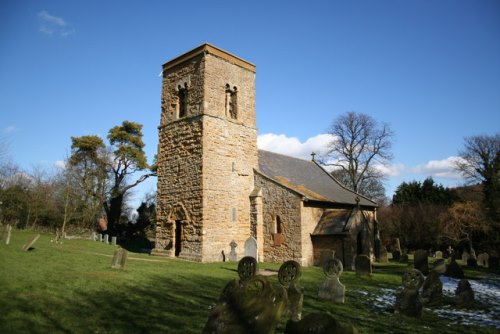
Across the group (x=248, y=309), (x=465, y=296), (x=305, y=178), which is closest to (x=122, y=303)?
(x=248, y=309)

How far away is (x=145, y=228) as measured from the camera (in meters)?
39.2

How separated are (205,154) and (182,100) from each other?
15.8 ft

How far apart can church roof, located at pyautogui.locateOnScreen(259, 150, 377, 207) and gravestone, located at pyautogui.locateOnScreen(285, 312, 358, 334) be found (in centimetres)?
1552

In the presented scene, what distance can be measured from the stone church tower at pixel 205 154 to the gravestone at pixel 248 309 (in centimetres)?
1370

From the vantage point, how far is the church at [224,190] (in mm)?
18750

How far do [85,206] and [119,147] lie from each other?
26.0ft

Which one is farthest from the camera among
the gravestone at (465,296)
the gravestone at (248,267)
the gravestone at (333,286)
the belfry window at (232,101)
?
the belfry window at (232,101)

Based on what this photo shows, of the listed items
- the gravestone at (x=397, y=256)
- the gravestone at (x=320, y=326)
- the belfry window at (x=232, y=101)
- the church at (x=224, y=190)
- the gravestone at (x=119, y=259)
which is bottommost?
the gravestone at (x=397, y=256)

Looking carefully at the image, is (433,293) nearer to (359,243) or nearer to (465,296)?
(465,296)

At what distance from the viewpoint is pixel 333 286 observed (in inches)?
378

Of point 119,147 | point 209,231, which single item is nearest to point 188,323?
point 209,231

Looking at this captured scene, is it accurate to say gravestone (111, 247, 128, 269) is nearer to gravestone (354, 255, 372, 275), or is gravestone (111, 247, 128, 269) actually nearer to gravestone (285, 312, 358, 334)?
gravestone (285, 312, 358, 334)

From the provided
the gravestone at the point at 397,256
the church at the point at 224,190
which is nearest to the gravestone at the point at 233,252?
the church at the point at 224,190

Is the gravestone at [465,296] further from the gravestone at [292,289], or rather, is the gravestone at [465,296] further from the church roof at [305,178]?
the church roof at [305,178]
